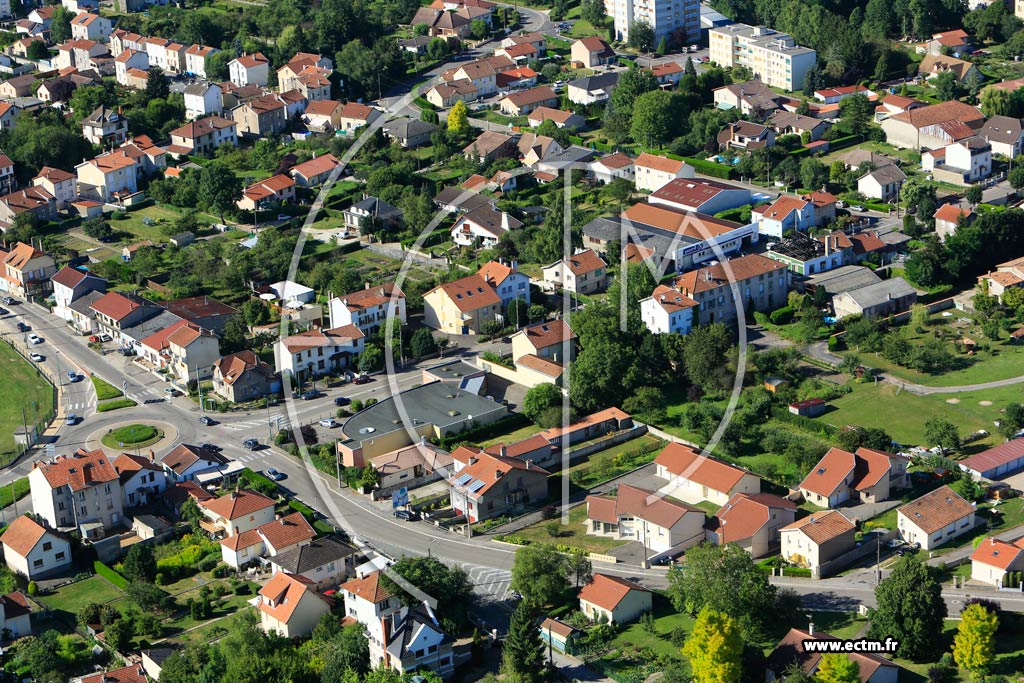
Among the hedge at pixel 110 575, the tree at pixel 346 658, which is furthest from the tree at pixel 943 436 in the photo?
the hedge at pixel 110 575

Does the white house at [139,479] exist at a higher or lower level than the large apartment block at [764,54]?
lower

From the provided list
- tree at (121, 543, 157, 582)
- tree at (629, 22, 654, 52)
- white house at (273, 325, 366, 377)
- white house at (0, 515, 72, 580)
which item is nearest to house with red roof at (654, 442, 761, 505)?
white house at (273, 325, 366, 377)

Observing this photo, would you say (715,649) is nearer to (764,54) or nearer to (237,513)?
(237,513)

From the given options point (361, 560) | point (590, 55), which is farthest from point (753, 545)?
point (590, 55)

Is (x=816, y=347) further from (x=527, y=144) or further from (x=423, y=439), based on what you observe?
(x=527, y=144)

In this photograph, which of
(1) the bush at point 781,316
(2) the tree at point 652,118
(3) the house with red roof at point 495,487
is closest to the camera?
(3) the house with red roof at point 495,487

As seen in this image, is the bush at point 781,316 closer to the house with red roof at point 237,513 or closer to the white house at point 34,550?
the house with red roof at point 237,513
